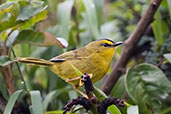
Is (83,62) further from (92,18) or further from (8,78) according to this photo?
(8,78)

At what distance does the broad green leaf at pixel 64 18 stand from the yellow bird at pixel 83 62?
0.47ft

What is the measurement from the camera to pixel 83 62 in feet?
6.41

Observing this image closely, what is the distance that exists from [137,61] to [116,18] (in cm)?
38

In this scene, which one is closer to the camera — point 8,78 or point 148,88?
point 8,78

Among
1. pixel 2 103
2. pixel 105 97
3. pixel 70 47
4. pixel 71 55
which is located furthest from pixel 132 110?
pixel 70 47

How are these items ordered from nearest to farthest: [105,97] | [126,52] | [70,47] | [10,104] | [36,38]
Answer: [105,97]
[10,104]
[36,38]
[126,52]
[70,47]

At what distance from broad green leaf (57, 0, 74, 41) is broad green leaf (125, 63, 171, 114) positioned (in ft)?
1.50

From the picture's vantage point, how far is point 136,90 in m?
1.87

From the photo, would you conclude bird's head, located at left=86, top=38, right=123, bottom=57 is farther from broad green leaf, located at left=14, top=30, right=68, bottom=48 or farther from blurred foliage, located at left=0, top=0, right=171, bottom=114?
broad green leaf, located at left=14, top=30, right=68, bottom=48

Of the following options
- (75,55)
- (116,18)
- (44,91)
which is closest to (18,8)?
(75,55)

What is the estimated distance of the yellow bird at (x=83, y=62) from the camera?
1893 millimetres

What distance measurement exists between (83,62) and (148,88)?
15.2 inches

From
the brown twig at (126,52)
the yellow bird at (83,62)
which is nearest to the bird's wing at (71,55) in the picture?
the yellow bird at (83,62)

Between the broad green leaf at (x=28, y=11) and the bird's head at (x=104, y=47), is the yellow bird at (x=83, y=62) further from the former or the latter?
the broad green leaf at (x=28, y=11)
